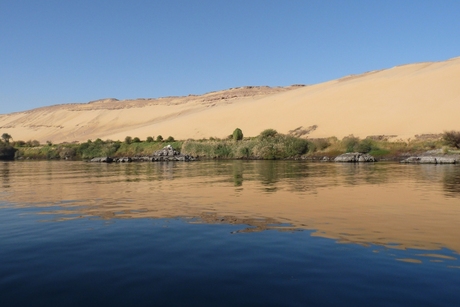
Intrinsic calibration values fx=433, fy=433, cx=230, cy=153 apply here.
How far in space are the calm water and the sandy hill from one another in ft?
139

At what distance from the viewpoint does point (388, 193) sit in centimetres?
1677

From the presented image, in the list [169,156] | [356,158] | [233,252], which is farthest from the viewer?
[169,156]

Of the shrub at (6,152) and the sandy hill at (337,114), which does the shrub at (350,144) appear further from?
the shrub at (6,152)

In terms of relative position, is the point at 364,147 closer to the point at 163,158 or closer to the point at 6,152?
the point at 163,158

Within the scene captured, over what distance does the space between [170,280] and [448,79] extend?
72.7 meters

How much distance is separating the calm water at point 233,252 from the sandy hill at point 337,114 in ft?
139

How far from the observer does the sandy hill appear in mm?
58250

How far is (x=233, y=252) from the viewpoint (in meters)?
8.02

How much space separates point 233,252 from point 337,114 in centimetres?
6461

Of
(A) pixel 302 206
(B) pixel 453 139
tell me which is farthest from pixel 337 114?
(A) pixel 302 206

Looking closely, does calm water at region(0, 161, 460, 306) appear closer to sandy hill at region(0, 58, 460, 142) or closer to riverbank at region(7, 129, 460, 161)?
riverbank at region(7, 129, 460, 161)

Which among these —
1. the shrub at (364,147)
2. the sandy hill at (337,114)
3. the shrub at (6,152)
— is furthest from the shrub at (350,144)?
the shrub at (6,152)

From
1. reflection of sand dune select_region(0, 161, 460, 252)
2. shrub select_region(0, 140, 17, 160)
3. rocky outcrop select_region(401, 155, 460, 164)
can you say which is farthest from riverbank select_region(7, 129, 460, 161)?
reflection of sand dune select_region(0, 161, 460, 252)

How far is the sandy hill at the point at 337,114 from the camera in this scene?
58250 millimetres
